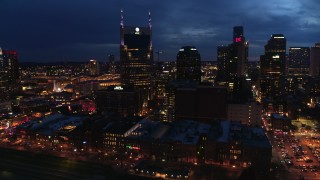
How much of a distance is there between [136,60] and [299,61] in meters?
69.3

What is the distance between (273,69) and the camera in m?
62.8

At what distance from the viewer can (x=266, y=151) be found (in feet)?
75.2

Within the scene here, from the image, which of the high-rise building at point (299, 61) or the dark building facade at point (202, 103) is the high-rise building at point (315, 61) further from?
the dark building facade at point (202, 103)

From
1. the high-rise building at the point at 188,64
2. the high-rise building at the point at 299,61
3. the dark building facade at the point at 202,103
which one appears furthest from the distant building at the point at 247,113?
the high-rise building at the point at 299,61

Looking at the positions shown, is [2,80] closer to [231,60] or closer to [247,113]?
[247,113]

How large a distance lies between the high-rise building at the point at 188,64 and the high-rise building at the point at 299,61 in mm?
51276

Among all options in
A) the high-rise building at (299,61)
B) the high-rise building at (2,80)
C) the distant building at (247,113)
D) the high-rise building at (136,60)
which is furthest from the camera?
the high-rise building at (299,61)

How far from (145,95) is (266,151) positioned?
29.3m

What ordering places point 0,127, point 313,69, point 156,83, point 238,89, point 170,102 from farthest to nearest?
point 313,69 → point 156,83 → point 238,89 → point 170,102 → point 0,127

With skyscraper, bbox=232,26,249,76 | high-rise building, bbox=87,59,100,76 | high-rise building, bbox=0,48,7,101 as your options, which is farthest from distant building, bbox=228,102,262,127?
high-rise building, bbox=87,59,100,76

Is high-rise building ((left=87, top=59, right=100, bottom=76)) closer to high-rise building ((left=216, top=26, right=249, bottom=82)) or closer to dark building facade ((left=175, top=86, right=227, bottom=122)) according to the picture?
high-rise building ((left=216, top=26, right=249, bottom=82))

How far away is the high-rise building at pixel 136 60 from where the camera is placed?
51406 millimetres

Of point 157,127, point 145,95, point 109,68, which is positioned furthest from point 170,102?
point 109,68

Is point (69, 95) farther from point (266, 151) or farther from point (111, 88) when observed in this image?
point (266, 151)
